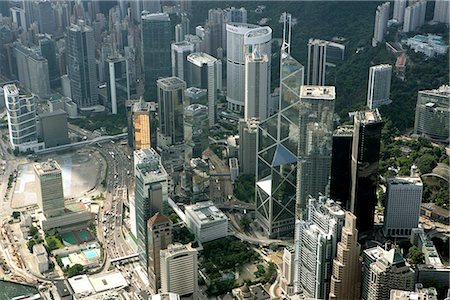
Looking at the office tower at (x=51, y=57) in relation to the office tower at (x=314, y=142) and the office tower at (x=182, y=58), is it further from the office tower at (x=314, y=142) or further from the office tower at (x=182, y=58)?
the office tower at (x=314, y=142)

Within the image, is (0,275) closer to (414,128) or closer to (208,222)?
(208,222)

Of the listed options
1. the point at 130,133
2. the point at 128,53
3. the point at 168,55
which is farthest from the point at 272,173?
the point at 128,53

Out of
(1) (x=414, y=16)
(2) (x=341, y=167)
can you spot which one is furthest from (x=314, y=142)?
(1) (x=414, y=16)

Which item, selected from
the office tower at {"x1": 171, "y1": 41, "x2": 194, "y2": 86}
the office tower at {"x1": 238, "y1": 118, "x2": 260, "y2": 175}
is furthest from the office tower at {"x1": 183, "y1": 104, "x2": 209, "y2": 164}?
the office tower at {"x1": 171, "y1": 41, "x2": 194, "y2": 86}

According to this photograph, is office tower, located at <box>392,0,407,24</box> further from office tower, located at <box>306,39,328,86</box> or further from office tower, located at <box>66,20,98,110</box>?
office tower, located at <box>66,20,98,110</box>

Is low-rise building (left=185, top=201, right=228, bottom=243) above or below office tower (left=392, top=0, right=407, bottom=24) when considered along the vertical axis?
below

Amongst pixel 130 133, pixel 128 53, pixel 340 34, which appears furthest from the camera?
pixel 128 53
